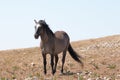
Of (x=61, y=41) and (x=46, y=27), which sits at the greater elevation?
(x=46, y=27)

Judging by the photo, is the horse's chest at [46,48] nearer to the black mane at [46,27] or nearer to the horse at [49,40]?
the horse at [49,40]

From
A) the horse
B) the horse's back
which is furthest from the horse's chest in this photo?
the horse's back

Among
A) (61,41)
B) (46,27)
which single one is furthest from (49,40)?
(61,41)

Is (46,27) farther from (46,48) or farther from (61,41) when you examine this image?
(61,41)

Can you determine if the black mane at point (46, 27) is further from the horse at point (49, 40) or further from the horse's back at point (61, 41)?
the horse's back at point (61, 41)

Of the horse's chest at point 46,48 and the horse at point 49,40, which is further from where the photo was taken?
the horse's chest at point 46,48

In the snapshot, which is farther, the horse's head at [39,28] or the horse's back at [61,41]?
the horse's back at [61,41]

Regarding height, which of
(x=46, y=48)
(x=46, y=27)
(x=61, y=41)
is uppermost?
(x=46, y=27)

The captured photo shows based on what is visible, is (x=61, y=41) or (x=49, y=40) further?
(x=61, y=41)

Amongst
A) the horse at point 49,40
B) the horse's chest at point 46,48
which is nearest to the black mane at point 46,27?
the horse at point 49,40

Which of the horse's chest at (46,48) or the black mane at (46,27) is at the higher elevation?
the black mane at (46,27)

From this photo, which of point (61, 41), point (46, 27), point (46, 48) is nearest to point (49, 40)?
point (46, 48)

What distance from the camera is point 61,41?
62.8 ft

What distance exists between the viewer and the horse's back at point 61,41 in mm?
18703
